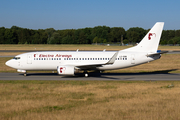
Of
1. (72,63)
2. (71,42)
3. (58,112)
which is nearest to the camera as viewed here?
(58,112)

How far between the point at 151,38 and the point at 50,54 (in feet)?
48.2

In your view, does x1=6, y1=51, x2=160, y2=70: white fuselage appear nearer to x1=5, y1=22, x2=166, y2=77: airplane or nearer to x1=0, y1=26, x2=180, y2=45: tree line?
x1=5, y1=22, x2=166, y2=77: airplane

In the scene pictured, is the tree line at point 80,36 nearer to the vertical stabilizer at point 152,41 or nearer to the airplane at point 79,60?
the airplane at point 79,60

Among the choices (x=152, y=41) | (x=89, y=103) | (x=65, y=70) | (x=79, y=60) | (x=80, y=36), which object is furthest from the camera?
(x=80, y=36)

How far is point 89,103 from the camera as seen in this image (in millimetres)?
16547

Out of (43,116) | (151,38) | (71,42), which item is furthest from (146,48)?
(71,42)

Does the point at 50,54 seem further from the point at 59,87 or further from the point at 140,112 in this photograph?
the point at 140,112

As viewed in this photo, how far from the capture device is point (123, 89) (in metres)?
21.6

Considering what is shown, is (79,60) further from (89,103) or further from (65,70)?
(89,103)

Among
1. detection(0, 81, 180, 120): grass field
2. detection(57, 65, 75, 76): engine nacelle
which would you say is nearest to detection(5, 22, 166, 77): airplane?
detection(57, 65, 75, 76): engine nacelle

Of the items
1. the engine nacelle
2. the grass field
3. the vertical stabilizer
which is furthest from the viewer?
the vertical stabilizer

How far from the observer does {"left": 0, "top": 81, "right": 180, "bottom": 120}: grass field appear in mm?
13500

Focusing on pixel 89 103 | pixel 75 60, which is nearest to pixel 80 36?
pixel 75 60

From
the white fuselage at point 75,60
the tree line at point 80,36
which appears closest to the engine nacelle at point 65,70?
the white fuselage at point 75,60
